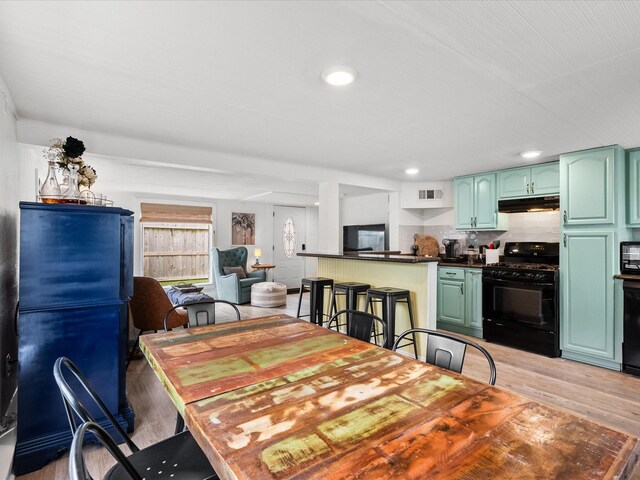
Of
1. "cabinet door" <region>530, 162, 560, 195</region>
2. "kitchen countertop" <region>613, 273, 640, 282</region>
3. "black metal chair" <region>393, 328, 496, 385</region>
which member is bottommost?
"black metal chair" <region>393, 328, 496, 385</region>

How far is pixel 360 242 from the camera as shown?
22.1ft

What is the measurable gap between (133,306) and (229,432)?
130 inches

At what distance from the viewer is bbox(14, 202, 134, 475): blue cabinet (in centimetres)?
194

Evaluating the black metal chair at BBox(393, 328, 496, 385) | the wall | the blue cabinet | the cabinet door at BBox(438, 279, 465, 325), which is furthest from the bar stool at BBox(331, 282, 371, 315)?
the wall

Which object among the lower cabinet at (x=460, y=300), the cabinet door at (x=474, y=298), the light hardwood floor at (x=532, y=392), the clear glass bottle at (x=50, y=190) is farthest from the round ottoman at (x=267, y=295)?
the clear glass bottle at (x=50, y=190)

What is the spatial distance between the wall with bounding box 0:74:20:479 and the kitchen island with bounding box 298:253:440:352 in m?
2.79

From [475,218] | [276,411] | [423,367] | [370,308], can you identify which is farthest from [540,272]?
[276,411]

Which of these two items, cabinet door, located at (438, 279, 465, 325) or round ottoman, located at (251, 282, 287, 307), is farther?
round ottoman, located at (251, 282, 287, 307)

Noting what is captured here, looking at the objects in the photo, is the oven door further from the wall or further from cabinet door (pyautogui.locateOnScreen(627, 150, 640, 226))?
the wall

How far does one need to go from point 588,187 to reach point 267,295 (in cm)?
502

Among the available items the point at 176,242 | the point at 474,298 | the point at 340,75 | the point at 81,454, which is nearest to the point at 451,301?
the point at 474,298

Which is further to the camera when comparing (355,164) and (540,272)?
(355,164)

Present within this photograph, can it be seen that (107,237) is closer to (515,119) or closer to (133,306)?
(133,306)

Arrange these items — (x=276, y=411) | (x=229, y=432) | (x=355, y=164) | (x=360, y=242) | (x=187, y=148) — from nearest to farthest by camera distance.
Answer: (x=229, y=432) < (x=276, y=411) < (x=187, y=148) < (x=355, y=164) < (x=360, y=242)
